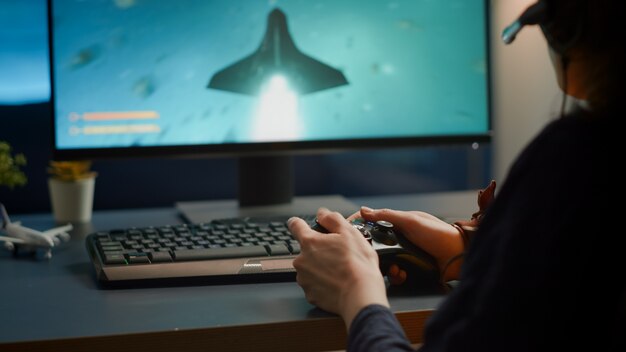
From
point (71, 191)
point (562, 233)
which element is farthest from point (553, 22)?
point (71, 191)

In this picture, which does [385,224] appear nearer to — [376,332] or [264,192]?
[376,332]

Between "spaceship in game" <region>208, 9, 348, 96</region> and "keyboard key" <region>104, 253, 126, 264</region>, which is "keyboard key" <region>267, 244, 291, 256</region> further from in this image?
"spaceship in game" <region>208, 9, 348, 96</region>

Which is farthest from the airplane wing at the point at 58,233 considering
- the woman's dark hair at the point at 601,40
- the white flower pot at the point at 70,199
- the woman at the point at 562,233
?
the woman's dark hair at the point at 601,40

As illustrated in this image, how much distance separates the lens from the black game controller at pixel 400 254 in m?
0.92

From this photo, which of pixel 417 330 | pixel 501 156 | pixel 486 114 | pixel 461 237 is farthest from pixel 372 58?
pixel 417 330

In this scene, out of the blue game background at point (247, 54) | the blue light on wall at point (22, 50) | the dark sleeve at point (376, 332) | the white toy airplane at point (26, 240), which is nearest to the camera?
the dark sleeve at point (376, 332)

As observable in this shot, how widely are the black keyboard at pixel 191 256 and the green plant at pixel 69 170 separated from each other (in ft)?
1.05

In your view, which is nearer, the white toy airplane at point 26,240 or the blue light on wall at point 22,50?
the white toy airplane at point 26,240

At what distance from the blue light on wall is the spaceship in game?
1.02 ft

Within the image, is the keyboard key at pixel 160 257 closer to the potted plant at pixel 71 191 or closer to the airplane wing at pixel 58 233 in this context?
the airplane wing at pixel 58 233

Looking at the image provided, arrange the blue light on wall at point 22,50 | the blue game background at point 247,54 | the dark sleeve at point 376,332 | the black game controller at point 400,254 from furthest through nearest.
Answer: the blue light on wall at point 22,50
the blue game background at point 247,54
the black game controller at point 400,254
the dark sleeve at point 376,332

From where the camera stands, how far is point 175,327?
79cm

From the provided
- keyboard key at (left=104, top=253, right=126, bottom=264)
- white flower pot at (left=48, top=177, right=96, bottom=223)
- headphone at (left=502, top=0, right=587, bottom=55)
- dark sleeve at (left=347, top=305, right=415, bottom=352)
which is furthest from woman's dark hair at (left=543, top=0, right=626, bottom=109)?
white flower pot at (left=48, top=177, right=96, bottom=223)

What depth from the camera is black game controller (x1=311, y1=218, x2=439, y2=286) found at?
0.92 m
